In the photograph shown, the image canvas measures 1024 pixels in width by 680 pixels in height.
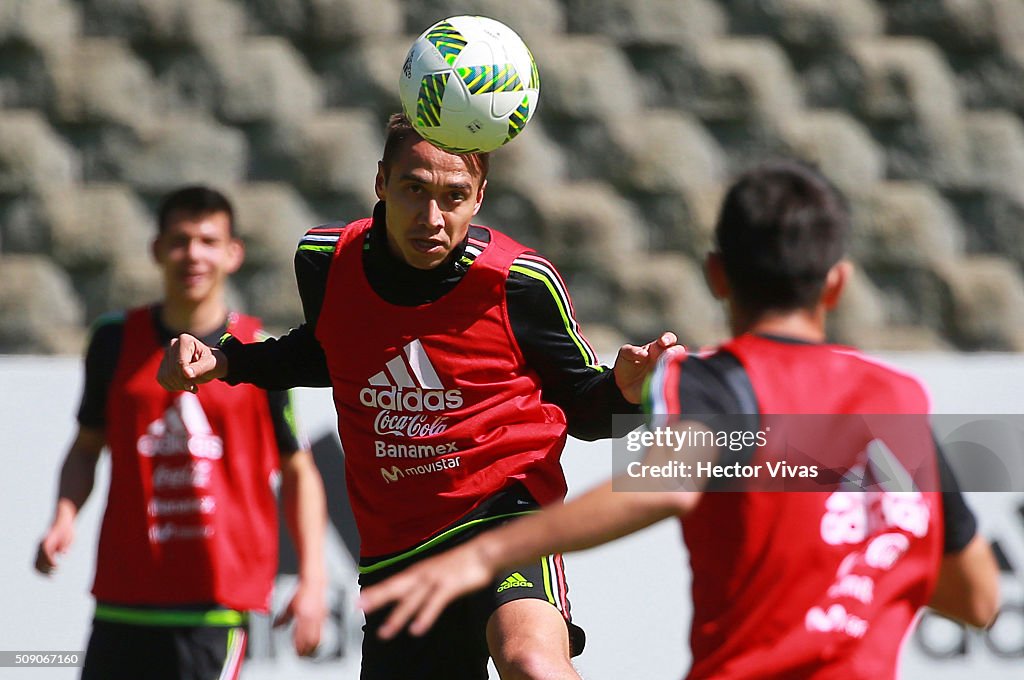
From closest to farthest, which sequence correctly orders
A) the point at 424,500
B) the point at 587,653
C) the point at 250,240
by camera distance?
1. the point at 424,500
2. the point at 587,653
3. the point at 250,240

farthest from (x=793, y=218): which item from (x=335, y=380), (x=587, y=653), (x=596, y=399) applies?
(x=587, y=653)

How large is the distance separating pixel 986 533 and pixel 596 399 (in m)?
2.56

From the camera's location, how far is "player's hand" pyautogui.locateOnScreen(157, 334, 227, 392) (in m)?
3.94

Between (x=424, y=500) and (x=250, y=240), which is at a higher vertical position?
(x=250, y=240)

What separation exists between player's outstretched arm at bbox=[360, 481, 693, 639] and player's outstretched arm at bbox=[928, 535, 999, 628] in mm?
545

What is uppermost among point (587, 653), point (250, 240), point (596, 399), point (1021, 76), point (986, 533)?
point (1021, 76)

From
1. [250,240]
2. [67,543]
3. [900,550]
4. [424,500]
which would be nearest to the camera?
[900,550]

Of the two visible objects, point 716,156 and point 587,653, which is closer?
point 587,653

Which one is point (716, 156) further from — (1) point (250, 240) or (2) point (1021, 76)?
(1) point (250, 240)

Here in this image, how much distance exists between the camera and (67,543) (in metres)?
5.27

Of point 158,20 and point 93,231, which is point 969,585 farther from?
point 158,20

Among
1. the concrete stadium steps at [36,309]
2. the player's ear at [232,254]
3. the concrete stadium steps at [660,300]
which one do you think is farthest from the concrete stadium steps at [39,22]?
the concrete stadium steps at [660,300]

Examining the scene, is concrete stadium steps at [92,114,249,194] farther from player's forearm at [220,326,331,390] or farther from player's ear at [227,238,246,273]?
player's forearm at [220,326,331,390]

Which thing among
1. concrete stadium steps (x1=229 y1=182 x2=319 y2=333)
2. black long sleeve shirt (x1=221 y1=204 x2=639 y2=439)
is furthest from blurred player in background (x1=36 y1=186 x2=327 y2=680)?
concrete stadium steps (x1=229 y1=182 x2=319 y2=333)
